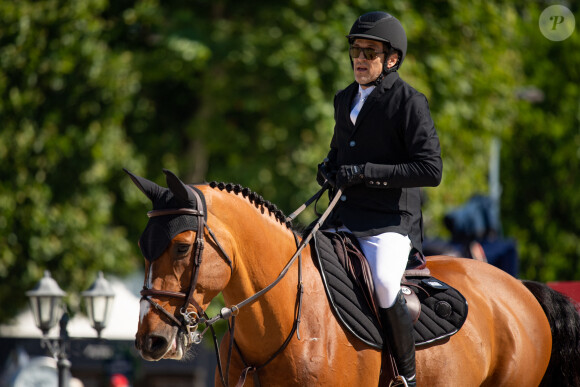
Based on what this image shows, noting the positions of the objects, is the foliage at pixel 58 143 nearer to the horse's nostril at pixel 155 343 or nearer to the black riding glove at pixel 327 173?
the black riding glove at pixel 327 173

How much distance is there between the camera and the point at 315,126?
1498 centimetres

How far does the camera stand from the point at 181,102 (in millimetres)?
17797

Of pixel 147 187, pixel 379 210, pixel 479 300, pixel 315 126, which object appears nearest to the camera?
pixel 147 187

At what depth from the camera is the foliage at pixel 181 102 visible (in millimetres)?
14562

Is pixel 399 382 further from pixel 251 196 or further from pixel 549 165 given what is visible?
pixel 549 165

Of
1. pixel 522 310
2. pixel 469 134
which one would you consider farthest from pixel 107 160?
pixel 522 310

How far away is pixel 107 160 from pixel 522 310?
10.5 m

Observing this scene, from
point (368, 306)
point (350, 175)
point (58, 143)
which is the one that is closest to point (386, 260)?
point (368, 306)

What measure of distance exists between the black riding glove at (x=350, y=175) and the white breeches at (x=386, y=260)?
333 mm

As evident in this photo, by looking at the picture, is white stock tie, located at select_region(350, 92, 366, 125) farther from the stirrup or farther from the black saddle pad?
the stirrup

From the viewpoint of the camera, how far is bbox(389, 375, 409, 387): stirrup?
4.90m

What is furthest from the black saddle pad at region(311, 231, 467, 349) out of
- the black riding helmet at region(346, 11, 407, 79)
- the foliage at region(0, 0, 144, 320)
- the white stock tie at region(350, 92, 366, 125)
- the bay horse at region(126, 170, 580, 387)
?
the foliage at region(0, 0, 144, 320)

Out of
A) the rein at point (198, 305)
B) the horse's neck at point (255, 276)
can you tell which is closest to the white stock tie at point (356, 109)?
the horse's neck at point (255, 276)

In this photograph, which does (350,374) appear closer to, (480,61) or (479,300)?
(479,300)
